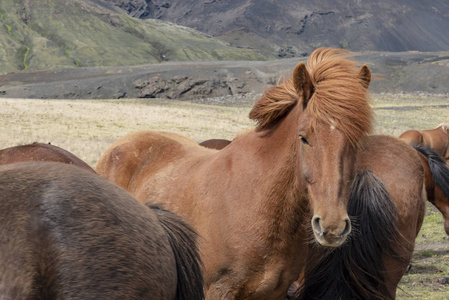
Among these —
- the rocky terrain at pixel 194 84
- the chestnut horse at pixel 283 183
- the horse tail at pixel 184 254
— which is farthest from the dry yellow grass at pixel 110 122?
the horse tail at pixel 184 254

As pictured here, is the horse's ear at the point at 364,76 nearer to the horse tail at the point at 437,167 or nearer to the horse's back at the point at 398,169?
the horse's back at the point at 398,169

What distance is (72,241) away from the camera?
8.02 ft

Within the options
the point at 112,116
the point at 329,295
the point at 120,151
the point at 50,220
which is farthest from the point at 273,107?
the point at 112,116

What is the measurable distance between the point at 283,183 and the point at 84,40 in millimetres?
169523

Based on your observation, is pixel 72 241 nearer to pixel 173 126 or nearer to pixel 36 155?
pixel 36 155

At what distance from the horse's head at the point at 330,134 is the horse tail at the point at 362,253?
1147mm

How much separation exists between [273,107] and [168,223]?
1.61 m

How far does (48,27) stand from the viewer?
6796 inches

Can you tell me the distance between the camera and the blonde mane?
3805 mm

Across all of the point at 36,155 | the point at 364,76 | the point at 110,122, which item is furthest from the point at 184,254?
the point at 110,122

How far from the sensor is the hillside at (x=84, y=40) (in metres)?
149

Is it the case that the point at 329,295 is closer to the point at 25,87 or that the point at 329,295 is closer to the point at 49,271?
the point at 49,271

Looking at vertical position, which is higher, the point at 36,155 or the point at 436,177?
the point at 36,155

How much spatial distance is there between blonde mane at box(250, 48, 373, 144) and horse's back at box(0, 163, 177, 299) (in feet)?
5.68
